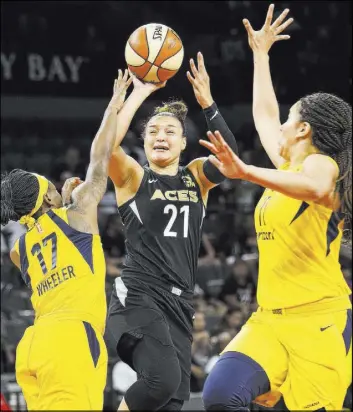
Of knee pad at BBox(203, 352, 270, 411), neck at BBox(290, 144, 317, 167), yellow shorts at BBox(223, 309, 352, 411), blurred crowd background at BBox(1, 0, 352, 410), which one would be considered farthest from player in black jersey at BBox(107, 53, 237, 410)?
blurred crowd background at BBox(1, 0, 352, 410)

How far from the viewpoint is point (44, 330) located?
5129 mm

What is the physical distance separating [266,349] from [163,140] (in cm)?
177

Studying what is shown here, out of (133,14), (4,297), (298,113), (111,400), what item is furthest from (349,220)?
(133,14)

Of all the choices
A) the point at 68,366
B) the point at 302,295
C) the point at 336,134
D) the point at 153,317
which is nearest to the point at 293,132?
the point at 336,134

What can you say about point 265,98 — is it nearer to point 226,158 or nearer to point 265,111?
point 265,111

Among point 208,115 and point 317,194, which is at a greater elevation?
point 208,115

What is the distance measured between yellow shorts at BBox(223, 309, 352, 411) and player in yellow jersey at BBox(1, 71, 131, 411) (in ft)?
2.74

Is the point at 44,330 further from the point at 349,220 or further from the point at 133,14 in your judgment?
the point at 133,14

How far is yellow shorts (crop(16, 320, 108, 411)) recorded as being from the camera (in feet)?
16.2

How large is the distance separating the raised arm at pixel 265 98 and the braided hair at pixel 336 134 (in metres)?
0.45

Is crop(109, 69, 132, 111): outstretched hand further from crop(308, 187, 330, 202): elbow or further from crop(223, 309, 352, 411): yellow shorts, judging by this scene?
crop(223, 309, 352, 411): yellow shorts

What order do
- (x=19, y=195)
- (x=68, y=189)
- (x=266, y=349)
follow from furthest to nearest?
1. (x=68, y=189)
2. (x=19, y=195)
3. (x=266, y=349)

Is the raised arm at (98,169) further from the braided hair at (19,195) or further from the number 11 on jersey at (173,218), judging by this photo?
the number 11 on jersey at (173,218)

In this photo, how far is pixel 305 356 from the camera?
16.6 feet
